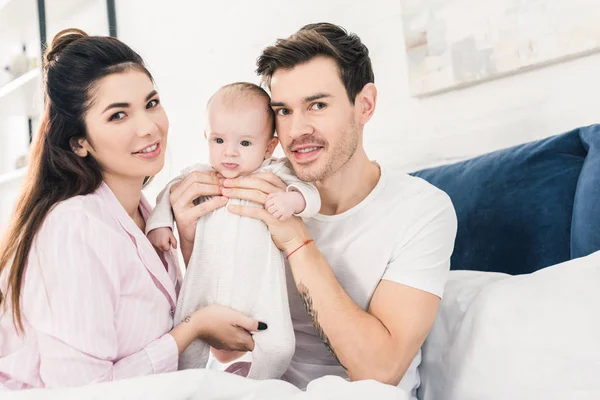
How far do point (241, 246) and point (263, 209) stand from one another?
11 centimetres

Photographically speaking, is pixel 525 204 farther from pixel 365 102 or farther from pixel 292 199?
pixel 292 199

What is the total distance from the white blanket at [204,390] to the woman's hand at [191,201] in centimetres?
52

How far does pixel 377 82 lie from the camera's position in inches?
87.7

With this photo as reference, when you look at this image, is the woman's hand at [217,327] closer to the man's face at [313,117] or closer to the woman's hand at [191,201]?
the woman's hand at [191,201]

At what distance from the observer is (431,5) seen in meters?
2.00

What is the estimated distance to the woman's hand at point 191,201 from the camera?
4.80 ft

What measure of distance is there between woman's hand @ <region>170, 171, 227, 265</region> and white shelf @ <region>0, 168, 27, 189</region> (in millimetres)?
2566

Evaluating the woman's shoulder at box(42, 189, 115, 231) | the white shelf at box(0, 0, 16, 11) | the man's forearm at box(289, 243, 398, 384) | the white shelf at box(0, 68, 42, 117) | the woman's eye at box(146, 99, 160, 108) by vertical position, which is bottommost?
the man's forearm at box(289, 243, 398, 384)

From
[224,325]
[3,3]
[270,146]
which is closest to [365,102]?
[270,146]

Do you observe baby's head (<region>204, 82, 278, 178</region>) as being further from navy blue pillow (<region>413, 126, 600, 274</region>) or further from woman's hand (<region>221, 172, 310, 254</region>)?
navy blue pillow (<region>413, 126, 600, 274</region>)

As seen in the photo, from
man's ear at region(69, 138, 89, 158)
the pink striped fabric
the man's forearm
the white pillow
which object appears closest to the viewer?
the white pillow

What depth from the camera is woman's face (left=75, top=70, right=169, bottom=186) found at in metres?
1.40

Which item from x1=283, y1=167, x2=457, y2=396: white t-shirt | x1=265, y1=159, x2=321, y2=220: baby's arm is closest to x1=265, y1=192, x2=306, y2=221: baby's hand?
x1=265, y1=159, x2=321, y2=220: baby's arm

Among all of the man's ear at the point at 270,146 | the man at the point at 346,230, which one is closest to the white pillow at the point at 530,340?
the man at the point at 346,230
